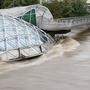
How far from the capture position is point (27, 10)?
141ft

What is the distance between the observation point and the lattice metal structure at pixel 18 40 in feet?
105

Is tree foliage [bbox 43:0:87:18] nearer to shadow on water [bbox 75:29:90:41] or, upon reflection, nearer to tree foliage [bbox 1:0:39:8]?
tree foliage [bbox 1:0:39:8]

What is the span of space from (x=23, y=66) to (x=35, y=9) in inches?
597

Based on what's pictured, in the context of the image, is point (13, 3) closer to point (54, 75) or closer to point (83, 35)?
point (83, 35)

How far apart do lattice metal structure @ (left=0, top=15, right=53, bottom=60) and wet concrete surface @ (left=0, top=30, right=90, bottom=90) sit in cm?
160

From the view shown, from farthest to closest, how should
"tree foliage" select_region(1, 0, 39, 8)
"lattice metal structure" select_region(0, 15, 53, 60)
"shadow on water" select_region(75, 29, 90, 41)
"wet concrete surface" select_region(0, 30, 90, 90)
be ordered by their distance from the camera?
1. "tree foliage" select_region(1, 0, 39, 8)
2. "shadow on water" select_region(75, 29, 90, 41)
3. "lattice metal structure" select_region(0, 15, 53, 60)
4. "wet concrete surface" select_region(0, 30, 90, 90)

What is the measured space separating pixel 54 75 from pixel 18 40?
7.57 metres

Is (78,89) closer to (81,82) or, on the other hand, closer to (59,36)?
(81,82)

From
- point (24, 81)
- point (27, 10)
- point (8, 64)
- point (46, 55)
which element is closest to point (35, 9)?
point (27, 10)

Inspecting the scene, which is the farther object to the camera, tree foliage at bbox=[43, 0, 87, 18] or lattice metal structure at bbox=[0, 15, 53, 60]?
tree foliage at bbox=[43, 0, 87, 18]

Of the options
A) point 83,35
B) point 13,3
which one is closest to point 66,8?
point 13,3

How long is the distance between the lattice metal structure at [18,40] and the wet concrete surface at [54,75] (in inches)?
62.8

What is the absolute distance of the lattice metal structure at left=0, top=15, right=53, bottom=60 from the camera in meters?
32.1

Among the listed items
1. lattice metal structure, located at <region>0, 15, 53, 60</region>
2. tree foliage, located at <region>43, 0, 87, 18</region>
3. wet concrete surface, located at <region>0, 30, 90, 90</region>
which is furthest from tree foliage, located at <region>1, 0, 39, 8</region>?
wet concrete surface, located at <region>0, 30, 90, 90</region>
